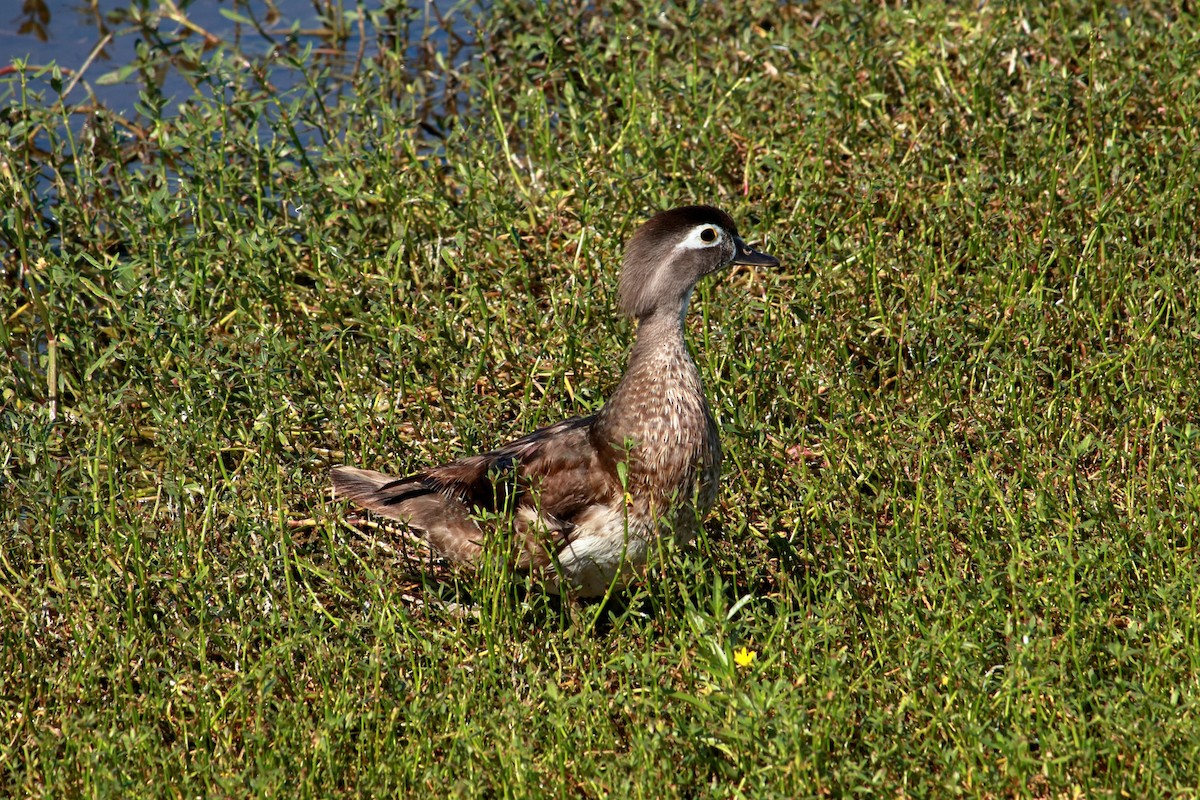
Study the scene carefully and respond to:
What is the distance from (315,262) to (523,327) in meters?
1.17

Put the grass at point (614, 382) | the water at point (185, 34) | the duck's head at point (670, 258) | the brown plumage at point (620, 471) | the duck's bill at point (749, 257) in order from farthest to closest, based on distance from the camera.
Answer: the water at point (185, 34)
the duck's bill at point (749, 257)
the duck's head at point (670, 258)
the brown plumage at point (620, 471)
the grass at point (614, 382)

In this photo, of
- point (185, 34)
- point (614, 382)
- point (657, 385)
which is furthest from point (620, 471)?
point (185, 34)

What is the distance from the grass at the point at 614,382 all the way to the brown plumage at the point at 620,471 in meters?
0.23

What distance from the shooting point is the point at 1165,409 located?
5.82 m

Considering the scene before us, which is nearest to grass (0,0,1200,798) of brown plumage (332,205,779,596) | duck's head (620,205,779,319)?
brown plumage (332,205,779,596)

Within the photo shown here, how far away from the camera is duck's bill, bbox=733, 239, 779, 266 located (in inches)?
228

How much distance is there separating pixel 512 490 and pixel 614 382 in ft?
4.00

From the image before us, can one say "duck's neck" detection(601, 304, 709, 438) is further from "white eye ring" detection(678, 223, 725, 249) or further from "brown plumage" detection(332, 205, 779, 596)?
"white eye ring" detection(678, 223, 725, 249)

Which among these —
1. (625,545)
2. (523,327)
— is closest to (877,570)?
(625,545)

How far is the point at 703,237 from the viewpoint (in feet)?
18.5

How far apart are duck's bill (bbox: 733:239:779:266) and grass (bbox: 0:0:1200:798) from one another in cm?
64

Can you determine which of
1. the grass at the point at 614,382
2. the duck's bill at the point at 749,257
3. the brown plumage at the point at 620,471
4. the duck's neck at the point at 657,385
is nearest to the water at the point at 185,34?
the grass at the point at 614,382

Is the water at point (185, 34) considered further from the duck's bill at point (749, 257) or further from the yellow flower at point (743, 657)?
the yellow flower at point (743, 657)

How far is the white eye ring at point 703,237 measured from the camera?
5.59 metres
